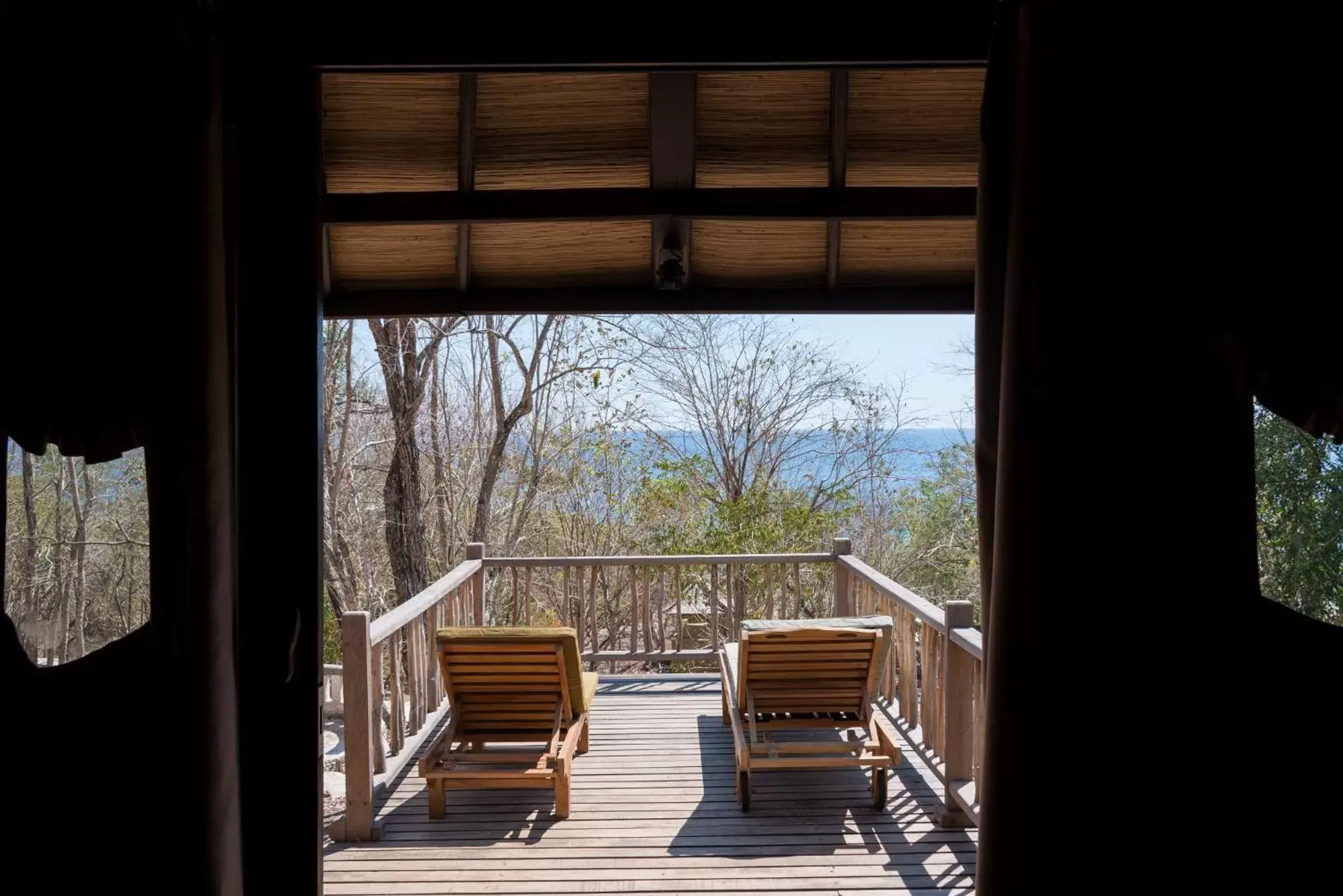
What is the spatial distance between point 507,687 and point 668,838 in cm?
115

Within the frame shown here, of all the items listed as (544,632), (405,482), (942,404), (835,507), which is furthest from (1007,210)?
(942,404)

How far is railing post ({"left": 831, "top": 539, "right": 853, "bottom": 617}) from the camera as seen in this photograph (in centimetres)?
696

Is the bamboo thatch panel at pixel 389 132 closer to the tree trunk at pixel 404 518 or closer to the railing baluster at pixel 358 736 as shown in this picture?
the railing baluster at pixel 358 736

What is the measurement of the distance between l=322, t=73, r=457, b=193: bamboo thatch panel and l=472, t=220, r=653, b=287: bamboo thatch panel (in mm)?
344

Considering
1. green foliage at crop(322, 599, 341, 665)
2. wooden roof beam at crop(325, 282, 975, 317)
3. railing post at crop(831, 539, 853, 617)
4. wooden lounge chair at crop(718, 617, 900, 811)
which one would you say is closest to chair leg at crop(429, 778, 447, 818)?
wooden lounge chair at crop(718, 617, 900, 811)

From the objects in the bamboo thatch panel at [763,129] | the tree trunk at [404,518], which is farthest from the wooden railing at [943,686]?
the tree trunk at [404,518]

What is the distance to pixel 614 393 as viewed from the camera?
512 inches

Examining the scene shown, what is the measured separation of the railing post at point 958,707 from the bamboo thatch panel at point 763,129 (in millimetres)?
2104

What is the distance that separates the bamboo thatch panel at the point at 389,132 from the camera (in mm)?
2939

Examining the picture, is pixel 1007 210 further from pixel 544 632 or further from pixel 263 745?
pixel 544 632

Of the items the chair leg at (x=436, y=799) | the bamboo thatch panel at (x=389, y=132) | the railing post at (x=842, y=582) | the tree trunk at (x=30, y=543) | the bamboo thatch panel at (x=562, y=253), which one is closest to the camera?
the tree trunk at (x=30, y=543)

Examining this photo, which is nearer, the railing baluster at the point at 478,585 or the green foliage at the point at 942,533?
the railing baluster at the point at 478,585

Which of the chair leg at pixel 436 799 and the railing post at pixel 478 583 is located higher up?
the railing post at pixel 478 583

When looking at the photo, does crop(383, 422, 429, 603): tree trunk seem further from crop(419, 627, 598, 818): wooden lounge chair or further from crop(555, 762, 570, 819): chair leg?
crop(555, 762, 570, 819): chair leg
